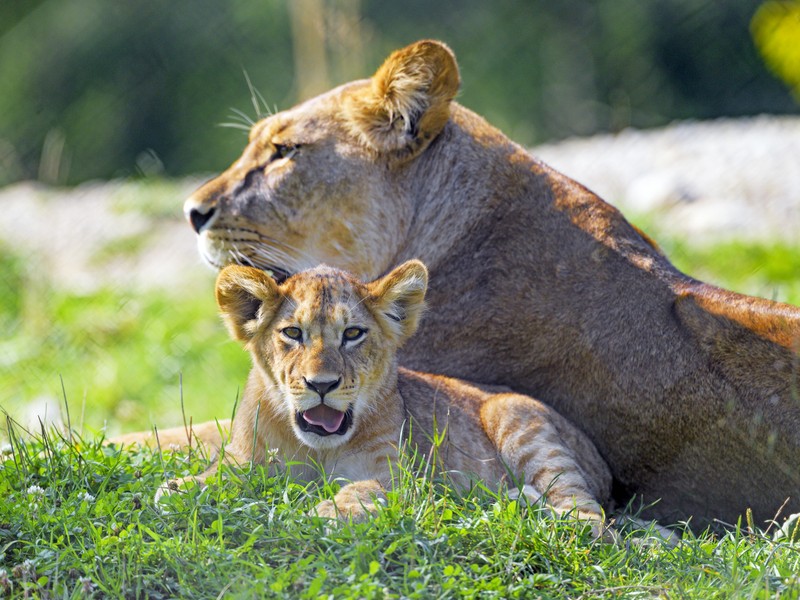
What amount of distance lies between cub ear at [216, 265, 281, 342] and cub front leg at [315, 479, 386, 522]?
0.62 meters

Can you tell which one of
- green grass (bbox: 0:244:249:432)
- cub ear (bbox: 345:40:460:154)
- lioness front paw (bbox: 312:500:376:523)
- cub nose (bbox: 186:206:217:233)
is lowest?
green grass (bbox: 0:244:249:432)

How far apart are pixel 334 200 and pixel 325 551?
6.16 feet

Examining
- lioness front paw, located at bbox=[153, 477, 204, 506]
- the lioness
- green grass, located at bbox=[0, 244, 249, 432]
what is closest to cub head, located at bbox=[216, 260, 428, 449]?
lioness front paw, located at bbox=[153, 477, 204, 506]

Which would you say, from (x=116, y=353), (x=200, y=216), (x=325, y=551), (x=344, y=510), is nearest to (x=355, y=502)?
(x=344, y=510)

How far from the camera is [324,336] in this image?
3717 millimetres

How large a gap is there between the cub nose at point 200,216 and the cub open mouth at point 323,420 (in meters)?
1.47

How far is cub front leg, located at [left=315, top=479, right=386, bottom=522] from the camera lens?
341 centimetres

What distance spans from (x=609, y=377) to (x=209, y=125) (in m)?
13.3

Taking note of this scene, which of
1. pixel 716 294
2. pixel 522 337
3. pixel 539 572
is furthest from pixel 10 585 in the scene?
pixel 716 294

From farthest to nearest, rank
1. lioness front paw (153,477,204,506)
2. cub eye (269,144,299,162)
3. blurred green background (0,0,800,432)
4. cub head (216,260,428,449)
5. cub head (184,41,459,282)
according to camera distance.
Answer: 1. blurred green background (0,0,800,432)
2. cub eye (269,144,299,162)
3. cub head (184,41,459,282)
4. cub head (216,260,428,449)
5. lioness front paw (153,477,204,506)

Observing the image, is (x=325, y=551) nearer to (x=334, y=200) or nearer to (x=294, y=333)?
(x=294, y=333)

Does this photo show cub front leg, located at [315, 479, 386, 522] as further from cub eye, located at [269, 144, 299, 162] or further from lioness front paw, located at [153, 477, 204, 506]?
cub eye, located at [269, 144, 299, 162]

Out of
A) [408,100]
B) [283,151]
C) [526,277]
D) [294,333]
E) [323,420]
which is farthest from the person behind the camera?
[283,151]

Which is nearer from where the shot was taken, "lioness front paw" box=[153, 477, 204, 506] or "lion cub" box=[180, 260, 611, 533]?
"lioness front paw" box=[153, 477, 204, 506]
